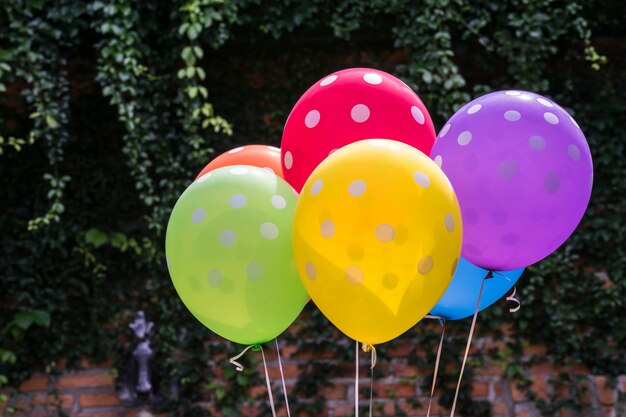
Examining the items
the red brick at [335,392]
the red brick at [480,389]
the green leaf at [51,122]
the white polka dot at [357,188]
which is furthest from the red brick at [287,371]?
the white polka dot at [357,188]

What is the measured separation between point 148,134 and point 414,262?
6.19 ft

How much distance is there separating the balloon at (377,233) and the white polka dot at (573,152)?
276 millimetres

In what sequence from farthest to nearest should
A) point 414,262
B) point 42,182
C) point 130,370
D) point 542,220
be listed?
1. point 42,182
2. point 130,370
3. point 542,220
4. point 414,262

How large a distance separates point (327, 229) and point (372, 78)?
0.40 meters

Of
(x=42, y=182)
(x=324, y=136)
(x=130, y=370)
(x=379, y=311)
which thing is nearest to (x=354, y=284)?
(x=379, y=311)

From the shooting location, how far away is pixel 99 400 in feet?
9.87

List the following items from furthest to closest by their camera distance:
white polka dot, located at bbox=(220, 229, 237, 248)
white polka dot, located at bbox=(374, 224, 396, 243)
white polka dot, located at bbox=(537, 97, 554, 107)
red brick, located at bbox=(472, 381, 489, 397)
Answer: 1. red brick, located at bbox=(472, 381, 489, 397)
2. white polka dot, located at bbox=(537, 97, 554, 107)
3. white polka dot, located at bbox=(220, 229, 237, 248)
4. white polka dot, located at bbox=(374, 224, 396, 243)

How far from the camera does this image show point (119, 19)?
9.64 ft

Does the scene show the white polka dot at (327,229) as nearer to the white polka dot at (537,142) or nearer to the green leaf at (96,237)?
the white polka dot at (537,142)

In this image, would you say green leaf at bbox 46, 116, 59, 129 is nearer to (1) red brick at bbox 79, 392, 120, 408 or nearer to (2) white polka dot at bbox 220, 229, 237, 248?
(1) red brick at bbox 79, 392, 120, 408

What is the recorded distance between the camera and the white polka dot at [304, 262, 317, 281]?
1.35m

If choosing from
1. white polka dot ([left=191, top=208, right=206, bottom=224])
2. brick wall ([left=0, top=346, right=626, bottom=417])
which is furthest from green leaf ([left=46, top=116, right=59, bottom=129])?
white polka dot ([left=191, top=208, right=206, bottom=224])

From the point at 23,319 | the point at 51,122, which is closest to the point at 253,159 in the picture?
the point at 51,122

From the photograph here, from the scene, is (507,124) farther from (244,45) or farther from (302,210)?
(244,45)
